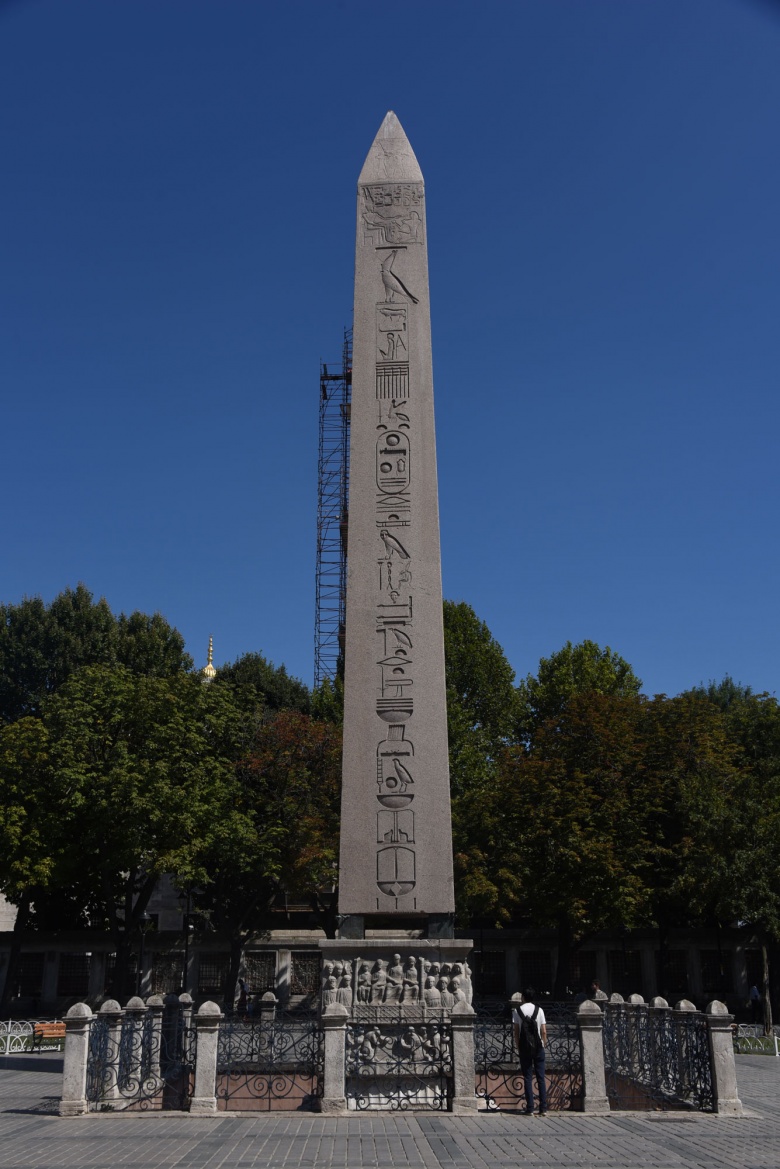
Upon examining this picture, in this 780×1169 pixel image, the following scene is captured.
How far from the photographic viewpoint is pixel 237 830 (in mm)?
25906

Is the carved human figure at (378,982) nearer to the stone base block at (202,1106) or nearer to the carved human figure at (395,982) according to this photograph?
the carved human figure at (395,982)

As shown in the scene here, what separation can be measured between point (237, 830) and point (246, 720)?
174 inches

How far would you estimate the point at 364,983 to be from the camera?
441 inches

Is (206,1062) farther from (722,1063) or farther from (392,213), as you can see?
(392,213)

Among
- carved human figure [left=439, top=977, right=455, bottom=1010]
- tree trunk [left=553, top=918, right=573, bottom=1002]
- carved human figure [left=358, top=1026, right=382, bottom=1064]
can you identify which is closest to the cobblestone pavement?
carved human figure [left=358, top=1026, right=382, bottom=1064]

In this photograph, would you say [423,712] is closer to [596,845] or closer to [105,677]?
[596,845]

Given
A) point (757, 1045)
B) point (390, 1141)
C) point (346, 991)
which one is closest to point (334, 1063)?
point (346, 991)

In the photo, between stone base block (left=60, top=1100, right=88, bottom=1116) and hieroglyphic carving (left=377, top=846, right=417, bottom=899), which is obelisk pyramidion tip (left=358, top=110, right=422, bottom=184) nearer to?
hieroglyphic carving (left=377, top=846, right=417, bottom=899)

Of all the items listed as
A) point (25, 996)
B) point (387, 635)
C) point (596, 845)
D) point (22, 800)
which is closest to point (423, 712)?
point (387, 635)

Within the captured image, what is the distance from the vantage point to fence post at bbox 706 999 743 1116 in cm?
1045

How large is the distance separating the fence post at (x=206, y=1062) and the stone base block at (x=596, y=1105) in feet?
12.6

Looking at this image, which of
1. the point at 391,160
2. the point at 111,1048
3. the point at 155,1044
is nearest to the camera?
the point at 111,1048

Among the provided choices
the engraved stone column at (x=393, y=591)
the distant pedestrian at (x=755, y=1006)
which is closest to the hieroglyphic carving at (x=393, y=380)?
the engraved stone column at (x=393, y=591)

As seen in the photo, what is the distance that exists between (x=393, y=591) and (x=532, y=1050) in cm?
526
